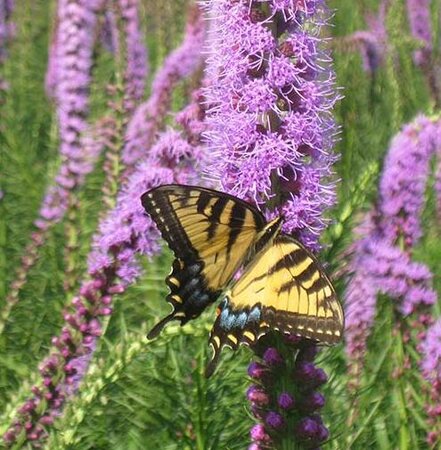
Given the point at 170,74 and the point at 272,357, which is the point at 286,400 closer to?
the point at 272,357

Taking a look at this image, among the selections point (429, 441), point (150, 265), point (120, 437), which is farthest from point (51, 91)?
point (429, 441)

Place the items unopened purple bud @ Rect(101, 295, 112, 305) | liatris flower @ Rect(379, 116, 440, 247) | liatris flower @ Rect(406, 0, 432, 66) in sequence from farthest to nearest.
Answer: liatris flower @ Rect(406, 0, 432, 66) → liatris flower @ Rect(379, 116, 440, 247) → unopened purple bud @ Rect(101, 295, 112, 305)

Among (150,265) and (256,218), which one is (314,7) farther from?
(150,265)

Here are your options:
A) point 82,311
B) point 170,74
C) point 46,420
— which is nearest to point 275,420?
point 46,420

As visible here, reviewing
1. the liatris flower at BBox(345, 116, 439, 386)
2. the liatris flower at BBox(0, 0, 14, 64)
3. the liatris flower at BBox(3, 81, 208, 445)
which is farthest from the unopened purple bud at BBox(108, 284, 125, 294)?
the liatris flower at BBox(0, 0, 14, 64)

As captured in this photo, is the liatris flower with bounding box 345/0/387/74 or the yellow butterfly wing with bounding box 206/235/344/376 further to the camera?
the liatris flower with bounding box 345/0/387/74

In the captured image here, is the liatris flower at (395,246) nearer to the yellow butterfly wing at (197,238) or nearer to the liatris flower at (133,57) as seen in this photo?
the yellow butterfly wing at (197,238)

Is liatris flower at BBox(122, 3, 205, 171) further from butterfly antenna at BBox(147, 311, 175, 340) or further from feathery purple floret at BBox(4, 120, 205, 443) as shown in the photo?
butterfly antenna at BBox(147, 311, 175, 340)

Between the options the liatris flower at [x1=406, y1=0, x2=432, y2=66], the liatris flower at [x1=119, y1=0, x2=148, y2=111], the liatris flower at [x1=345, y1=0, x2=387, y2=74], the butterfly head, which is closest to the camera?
the butterfly head
